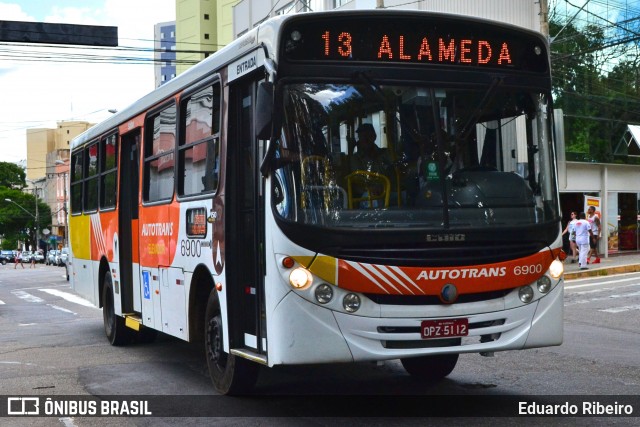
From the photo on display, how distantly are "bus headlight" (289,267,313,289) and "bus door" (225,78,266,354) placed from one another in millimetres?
759

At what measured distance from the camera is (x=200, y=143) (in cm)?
912

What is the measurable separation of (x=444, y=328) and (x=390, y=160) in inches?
52.0

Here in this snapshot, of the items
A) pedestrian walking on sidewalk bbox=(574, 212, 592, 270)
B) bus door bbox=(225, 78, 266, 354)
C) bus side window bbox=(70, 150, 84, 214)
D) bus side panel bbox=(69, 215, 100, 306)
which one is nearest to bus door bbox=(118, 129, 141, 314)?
bus side panel bbox=(69, 215, 100, 306)

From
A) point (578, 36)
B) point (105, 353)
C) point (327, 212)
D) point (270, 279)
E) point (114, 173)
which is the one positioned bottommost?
point (105, 353)

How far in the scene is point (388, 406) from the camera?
8.03 metres

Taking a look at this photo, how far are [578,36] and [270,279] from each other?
89.0 ft

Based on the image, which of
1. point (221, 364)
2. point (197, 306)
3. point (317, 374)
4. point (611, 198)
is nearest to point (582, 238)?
point (611, 198)

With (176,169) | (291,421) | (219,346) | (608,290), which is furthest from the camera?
(608,290)

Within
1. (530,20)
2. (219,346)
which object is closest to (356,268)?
(219,346)

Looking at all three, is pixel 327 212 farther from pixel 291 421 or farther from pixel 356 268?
pixel 291 421

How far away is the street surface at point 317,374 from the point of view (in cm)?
843

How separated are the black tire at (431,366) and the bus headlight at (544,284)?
182cm

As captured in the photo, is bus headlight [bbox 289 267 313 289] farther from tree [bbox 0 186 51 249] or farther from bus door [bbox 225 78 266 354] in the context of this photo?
tree [bbox 0 186 51 249]

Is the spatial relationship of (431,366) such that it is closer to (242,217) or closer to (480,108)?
(242,217)
